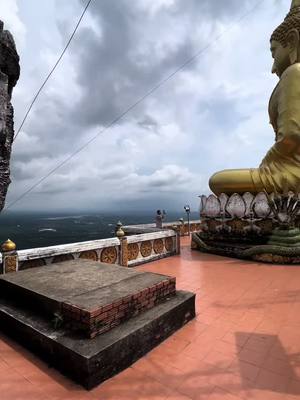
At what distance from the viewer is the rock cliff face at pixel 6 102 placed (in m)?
1.98

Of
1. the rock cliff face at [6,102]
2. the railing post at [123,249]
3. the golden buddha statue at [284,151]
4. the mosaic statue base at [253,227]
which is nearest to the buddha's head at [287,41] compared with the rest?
the golden buddha statue at [284,151]

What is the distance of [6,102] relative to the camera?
2027mm

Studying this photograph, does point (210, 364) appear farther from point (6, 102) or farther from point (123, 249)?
point (123, 249)

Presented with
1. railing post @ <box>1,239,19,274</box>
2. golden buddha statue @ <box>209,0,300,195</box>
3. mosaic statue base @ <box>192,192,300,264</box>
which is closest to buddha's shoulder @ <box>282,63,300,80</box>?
golden buddha statue @ <box>209,0,300,195</box>

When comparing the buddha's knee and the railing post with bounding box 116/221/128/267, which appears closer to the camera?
the railing post with bounding box 116/221/128/267

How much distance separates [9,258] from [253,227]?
743 cm

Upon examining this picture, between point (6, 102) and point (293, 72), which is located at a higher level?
point (293, 72)

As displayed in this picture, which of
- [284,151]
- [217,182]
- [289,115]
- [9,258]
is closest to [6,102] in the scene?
[9,258]

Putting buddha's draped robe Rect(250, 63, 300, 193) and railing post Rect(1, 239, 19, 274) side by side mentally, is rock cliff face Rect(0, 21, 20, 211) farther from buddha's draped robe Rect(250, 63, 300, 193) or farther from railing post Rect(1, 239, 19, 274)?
buddha's draped robe Rect(250, 63, 300, 193)

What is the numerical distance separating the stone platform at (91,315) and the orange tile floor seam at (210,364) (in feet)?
0.51

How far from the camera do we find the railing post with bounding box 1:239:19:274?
5254 millimetres

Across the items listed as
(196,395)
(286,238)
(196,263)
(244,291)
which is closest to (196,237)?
(196,263)

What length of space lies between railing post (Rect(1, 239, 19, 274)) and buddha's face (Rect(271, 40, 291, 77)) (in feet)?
40.1

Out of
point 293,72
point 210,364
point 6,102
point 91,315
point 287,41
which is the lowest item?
point 210,364
